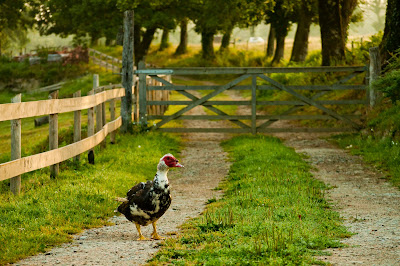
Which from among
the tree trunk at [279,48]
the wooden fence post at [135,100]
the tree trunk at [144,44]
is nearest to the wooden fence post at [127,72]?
the wooden fence post at [135,100]

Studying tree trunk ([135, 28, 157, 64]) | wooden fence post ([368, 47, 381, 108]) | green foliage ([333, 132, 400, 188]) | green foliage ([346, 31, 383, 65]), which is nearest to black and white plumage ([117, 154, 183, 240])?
green foliage ([333, 132, 400, 188])

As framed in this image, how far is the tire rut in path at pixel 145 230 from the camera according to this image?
6.71 meters

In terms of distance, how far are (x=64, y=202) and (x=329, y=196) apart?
4.36 m

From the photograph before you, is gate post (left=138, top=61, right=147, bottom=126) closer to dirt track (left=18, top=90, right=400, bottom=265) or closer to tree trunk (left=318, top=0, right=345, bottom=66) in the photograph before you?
dirt track (left=18, top=90, right=400, bottom=265)

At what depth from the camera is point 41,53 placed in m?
50.4

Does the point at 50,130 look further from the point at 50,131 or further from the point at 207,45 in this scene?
the point at 207,45

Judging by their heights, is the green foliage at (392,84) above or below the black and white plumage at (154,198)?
above

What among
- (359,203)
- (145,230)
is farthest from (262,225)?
(359,203)

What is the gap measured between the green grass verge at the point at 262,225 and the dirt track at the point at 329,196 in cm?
25

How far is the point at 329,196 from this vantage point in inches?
420

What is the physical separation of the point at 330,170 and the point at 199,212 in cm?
491

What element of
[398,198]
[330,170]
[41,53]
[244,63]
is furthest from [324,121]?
[41,53]

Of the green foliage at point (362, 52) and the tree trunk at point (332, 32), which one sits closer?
the green foliage at point (362, 52)

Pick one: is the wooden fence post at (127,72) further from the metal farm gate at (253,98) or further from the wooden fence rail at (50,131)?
the wooden fence rail at (50,131)
